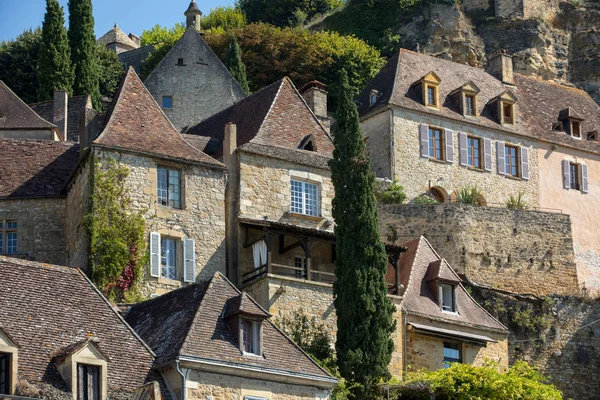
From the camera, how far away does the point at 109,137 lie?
37.0m

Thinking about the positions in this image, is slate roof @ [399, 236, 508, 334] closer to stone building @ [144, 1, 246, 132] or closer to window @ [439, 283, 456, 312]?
window @ [439, 283, 456, 312]

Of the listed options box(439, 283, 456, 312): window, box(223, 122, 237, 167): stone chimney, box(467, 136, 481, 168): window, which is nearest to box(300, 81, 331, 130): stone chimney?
box(223, 122, 237, 167): stone chimney

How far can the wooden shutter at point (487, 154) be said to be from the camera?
51781mm

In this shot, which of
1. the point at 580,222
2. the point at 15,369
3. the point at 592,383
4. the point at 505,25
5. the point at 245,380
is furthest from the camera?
the point at 505,25

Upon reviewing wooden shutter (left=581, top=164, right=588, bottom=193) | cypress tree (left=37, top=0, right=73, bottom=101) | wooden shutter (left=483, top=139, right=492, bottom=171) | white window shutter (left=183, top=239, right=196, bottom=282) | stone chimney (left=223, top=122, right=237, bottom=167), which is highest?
cypress tree (left=37, top=0, right=73, bottom=101)

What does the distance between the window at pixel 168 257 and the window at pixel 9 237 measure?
4907 mm

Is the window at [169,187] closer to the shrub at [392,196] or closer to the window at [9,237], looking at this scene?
the window at [9,237]

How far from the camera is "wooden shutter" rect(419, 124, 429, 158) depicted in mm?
50438

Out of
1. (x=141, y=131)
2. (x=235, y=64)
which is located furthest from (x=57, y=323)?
(x=235, y=64)

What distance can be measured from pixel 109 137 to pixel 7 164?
4.96m

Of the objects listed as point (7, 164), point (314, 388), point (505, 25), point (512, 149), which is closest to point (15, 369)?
point (314, 388)

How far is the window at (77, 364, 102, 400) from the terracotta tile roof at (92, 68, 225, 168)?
478 inches

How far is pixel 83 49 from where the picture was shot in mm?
55719

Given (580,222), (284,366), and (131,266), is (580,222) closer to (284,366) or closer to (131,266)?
(131,266)
